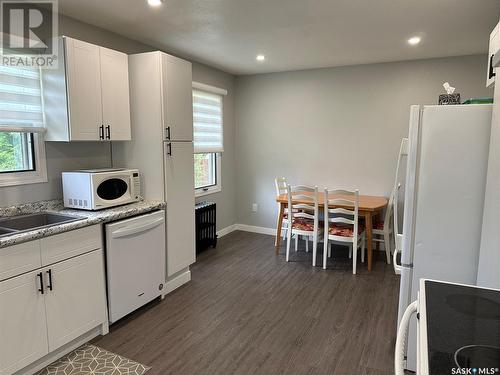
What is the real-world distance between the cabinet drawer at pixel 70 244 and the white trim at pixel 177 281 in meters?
1.00

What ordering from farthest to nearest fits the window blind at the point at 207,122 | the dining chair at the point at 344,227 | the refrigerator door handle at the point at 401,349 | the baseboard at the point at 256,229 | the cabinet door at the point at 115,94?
the baseboard at the point at 256,229 < the window blind at the point at 207,122 < the dining chair at the point at 344,227 < the cabinet door at the point at 115,94 < the refrigerator door handle at the point at 401,349

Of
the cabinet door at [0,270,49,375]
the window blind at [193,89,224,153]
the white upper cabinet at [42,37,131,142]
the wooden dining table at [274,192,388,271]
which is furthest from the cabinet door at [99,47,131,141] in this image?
the wooden dining table at [274,192,388,271]

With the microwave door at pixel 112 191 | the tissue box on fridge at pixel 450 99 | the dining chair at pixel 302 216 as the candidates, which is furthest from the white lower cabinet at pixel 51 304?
the tissue box on fridge at pixel 450 99

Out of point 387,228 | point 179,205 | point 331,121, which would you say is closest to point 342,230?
point 387,228

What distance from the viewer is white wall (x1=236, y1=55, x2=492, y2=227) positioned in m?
4.35

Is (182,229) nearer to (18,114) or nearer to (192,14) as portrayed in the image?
(18,114)

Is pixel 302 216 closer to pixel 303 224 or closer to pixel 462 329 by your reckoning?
pixel 303 224

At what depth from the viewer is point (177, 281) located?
3529 millimetres

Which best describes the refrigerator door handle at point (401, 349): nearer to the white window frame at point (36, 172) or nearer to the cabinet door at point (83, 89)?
the cabinet door at point (83, 89)

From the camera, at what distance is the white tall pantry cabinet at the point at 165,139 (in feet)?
10.3

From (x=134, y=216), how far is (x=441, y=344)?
2.46 m

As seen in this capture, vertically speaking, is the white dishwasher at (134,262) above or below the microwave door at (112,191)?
below

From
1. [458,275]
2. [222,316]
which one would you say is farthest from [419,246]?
[222,316]
